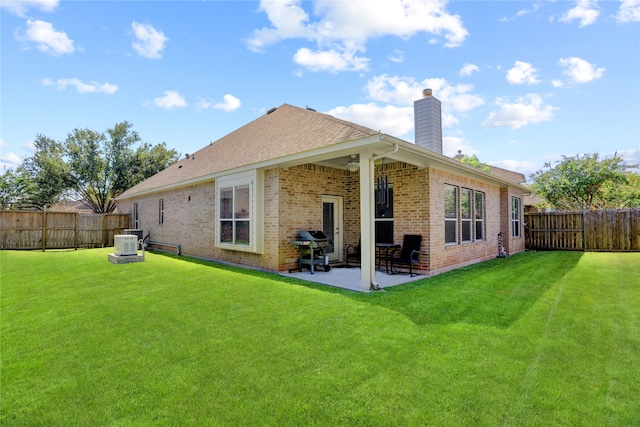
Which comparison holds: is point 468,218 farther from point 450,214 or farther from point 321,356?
point 321,356

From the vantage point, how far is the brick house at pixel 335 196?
6.78m

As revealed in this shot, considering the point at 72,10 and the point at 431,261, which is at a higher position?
the point at 72,10

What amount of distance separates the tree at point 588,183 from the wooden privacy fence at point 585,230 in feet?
21.9

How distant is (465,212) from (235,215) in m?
6.97

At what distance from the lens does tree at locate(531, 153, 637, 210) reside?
18470 millimetres

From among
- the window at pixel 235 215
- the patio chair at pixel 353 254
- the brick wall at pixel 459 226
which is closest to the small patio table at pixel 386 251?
the patio chair at pixel 353 254

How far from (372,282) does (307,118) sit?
17.6 feet

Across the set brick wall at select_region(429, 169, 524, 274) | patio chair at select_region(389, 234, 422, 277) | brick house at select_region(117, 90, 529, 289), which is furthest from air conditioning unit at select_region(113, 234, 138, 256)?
brick wall at select_region(429, 169, 524, 274)

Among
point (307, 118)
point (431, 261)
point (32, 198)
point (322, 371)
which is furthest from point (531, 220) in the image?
point (32, 198)

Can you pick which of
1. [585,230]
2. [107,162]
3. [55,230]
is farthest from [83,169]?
[585,230]

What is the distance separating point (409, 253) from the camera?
309 inches

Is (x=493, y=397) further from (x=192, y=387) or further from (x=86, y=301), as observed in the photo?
(x=86, y=301)

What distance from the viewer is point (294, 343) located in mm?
3604

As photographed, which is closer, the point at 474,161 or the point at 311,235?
the point at 311,235
